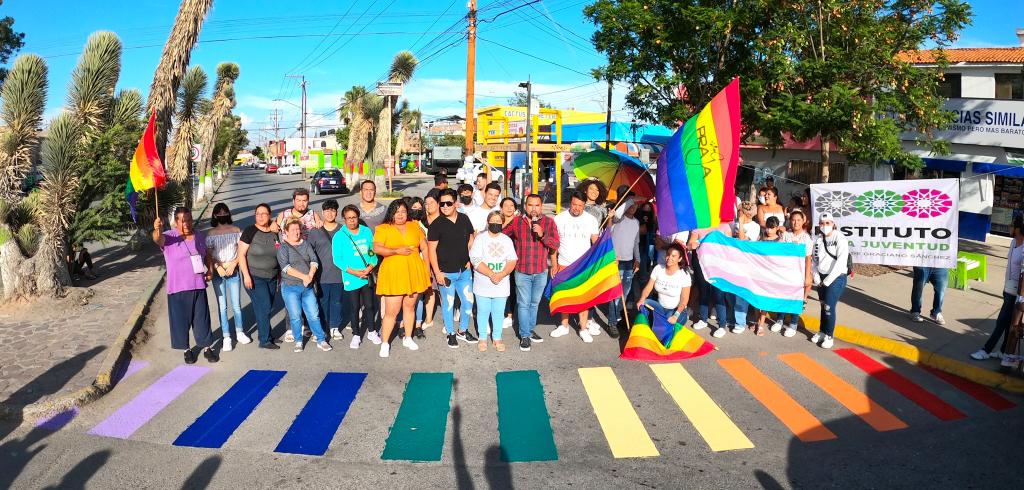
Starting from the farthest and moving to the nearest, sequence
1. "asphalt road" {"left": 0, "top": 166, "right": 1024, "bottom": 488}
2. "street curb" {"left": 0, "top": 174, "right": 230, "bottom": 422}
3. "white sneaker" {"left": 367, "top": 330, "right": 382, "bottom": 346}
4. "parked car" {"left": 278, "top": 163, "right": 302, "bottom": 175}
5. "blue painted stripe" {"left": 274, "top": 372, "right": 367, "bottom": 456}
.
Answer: "parked car" {"left": 278, "top": 163, "right": 302, "bottom": 175}, "white sneaker" {"left": 367, "top": 330, "right": 382, "bottom": 346}, "street curb" {"left": 0, "top": 174, "right": 230, "bottom": 422}, "blue painted stripe" {"left": 274, "top": 372, "right": 367, "bottom": 456}, "asphalt road" {"left": 0, "top": 166, "right": 1024, "bottom": 488}

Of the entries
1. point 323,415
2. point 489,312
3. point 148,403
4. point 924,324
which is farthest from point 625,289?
point 148,403

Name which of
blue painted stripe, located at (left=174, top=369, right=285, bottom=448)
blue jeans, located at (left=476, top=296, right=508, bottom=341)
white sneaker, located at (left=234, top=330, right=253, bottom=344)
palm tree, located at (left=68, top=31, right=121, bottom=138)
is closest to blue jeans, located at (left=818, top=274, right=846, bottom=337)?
blue jeans, located at (left=476, top=296, right=508, bottom=341)

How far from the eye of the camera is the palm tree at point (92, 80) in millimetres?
11242

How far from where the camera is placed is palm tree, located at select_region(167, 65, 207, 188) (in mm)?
18206

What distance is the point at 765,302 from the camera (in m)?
8.33

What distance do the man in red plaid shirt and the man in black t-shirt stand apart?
531 millimetres

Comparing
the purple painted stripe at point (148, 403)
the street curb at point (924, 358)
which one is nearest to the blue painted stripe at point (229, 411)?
the purple painted stripe at point (148, 403)

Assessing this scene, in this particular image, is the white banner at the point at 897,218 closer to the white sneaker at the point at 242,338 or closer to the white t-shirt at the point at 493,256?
the white t-shirt at the point at 493,256

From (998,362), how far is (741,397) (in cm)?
303

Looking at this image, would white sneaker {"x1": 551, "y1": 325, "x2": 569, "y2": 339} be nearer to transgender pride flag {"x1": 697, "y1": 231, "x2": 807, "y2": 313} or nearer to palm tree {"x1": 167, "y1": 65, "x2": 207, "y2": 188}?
transgender pride flag {"x1": 697, "y1": 231, "x2": 807, "y2": 313}

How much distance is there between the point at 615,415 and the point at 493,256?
2.36 metres

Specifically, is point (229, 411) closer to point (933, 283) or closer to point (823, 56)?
point (933, 283)

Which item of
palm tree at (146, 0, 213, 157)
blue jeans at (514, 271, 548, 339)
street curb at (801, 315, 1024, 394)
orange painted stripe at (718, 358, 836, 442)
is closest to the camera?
orange painted stripe at (718, 358, 836, 442)

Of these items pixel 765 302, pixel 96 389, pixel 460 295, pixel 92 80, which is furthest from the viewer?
pixel 92 80
